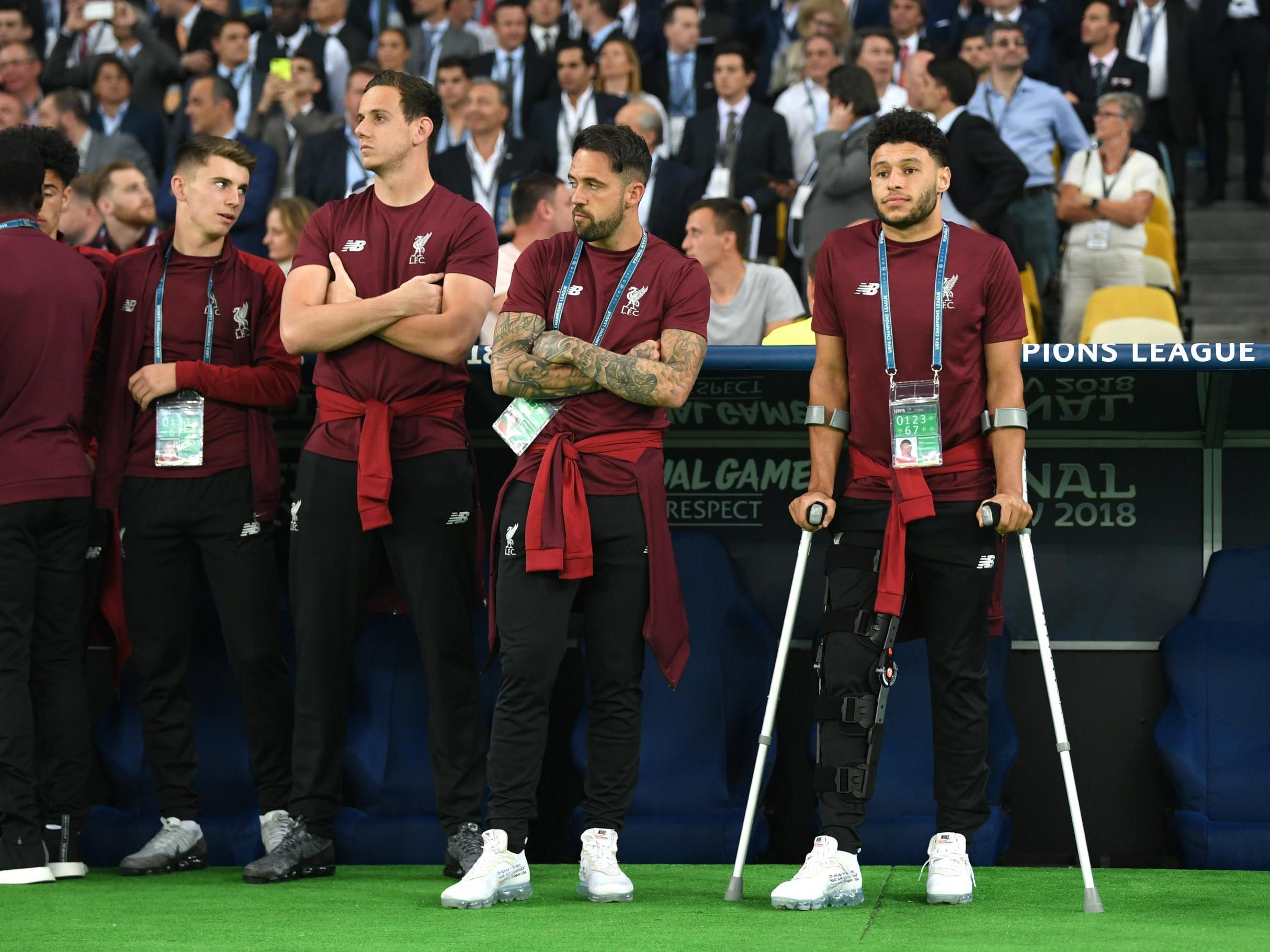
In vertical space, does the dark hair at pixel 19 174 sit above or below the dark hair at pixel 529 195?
below

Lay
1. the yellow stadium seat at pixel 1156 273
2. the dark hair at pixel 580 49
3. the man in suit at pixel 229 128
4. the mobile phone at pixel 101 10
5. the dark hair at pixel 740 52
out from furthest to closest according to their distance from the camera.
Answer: the mobile phone at pixel 101 10 < the dark hair at pixel 580 49 < the man in suit at pixel 229 128 < the dark hair at pixel 740 52 < the yellow stadium seat at pixel 1156 273

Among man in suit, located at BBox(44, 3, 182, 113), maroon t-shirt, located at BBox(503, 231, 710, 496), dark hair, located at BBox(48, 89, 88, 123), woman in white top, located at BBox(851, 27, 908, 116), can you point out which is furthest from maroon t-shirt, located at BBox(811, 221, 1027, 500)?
man in suit, located at BBox(44, 3, 182, 113)

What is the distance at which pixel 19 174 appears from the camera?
5723 mm

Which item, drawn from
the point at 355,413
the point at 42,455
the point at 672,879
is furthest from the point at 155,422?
the point at 672,879

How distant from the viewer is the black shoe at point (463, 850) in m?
5.29

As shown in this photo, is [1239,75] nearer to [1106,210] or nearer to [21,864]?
[1106,210]

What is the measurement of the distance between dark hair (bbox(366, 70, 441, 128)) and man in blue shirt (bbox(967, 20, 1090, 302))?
5418 millimetres

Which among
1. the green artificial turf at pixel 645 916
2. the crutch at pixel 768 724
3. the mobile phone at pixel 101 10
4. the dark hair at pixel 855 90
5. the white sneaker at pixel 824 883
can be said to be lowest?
the green artificial turf at pixel 645 916

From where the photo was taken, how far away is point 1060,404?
20.3 feet

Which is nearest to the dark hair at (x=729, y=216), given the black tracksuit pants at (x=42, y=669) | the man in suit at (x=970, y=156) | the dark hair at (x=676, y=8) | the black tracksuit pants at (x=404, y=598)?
the man in suit at (x=970, y=156)

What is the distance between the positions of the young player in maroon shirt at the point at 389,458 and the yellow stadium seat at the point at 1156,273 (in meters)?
5.78

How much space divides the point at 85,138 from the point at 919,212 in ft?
30.3

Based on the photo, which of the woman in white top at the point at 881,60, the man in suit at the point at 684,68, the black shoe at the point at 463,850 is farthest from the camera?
the man in suit at the point at 684,68

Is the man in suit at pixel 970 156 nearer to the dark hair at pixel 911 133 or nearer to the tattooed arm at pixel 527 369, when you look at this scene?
the dark hair at pixel 911 133
